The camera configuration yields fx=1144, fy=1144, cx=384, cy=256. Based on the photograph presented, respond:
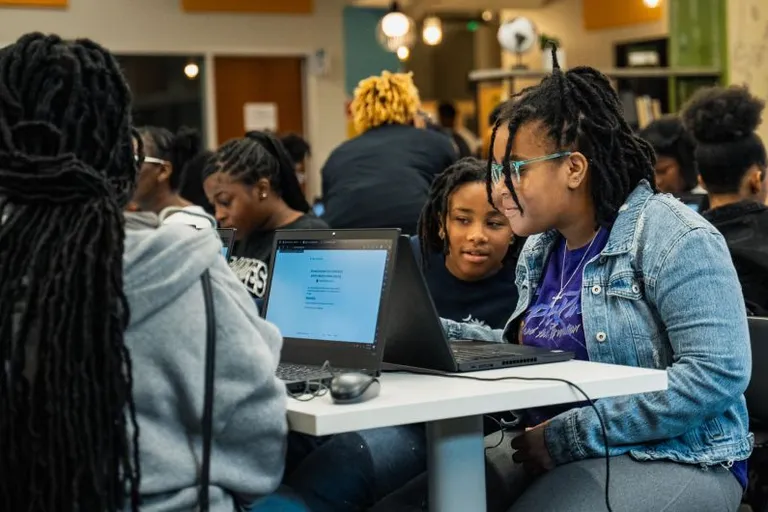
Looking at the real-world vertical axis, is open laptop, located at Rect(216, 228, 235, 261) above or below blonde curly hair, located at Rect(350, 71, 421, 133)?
below

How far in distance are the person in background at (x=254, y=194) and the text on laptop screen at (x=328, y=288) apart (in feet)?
4.61

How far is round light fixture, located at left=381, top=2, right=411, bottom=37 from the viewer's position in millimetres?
9391

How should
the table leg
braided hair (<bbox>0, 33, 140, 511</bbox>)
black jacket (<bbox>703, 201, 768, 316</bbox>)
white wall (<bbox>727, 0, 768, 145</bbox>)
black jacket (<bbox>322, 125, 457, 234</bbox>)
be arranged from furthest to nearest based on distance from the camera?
white wall (<bbox>727, 0, 768, 145</bbox>) → black jacket (<bbox>322, 125, 457, 234</bbox>) → black jacket (<bbox>703, 201, 768, 316</bbox>) → the table leg → braided hair (<bbox>0, 33, 140, 511</bbox>)

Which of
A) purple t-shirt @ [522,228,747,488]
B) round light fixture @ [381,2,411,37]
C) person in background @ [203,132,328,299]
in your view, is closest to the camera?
purple t-shirt @ [522,228,747,488]

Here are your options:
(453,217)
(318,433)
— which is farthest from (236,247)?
(318,433)

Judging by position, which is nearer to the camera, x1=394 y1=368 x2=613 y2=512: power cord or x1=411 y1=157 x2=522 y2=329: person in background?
x1=394 y1=368 x2=613 y2=512: power cord

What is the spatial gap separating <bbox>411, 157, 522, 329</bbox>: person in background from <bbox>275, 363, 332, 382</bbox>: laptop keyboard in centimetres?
78

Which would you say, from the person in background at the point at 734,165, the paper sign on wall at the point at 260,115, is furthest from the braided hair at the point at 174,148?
the paper sign on wall at the point at 260,115

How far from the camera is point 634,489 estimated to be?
193 cm

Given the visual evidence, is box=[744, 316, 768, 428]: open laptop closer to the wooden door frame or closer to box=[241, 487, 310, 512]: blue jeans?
box=[241, 487, 310, 512]: blue jeans

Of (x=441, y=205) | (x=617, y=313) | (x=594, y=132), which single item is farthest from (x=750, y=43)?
(x=617, y=313)

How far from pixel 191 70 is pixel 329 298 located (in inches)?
305

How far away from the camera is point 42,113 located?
1523 mm

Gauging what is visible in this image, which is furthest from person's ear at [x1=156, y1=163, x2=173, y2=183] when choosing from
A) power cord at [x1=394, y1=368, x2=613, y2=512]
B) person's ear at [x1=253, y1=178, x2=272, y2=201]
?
power cord at [x1=394, y1=368, x2=613, y2=512]
